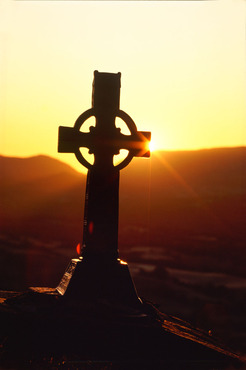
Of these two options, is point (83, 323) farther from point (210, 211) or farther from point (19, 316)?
point (210, 211)

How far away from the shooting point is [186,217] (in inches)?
1522

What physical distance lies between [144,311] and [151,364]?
92 centimetres

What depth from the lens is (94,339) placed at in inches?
278

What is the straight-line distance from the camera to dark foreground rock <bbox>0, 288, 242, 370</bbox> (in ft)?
22.4

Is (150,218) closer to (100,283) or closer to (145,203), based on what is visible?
(145,203)

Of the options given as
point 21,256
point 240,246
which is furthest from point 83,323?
point 240,246

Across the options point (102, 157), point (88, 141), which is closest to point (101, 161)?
point (102, 157)

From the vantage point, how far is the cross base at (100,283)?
777cm

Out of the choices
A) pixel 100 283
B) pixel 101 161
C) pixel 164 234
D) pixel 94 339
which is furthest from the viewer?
pixel 164 234

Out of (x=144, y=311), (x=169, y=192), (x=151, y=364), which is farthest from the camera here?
Answer: (x=169, y=192)

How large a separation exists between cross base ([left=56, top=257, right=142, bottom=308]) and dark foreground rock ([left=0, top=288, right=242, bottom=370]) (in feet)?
0.39

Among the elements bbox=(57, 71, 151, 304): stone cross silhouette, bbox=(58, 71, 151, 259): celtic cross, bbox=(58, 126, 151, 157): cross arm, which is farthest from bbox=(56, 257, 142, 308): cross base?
bbox=(58, 126, 151, 157): cross arm

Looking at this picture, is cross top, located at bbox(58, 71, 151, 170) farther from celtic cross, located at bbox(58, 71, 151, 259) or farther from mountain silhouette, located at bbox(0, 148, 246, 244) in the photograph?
mountain silhouette, located at bbox(0, 148, 246, 244)

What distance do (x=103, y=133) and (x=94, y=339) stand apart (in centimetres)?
305
